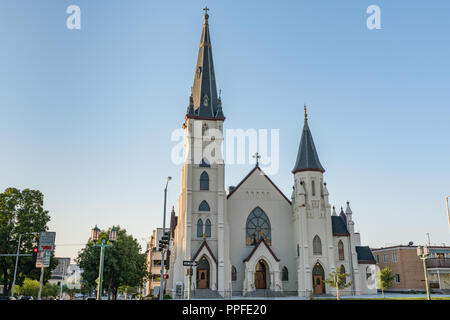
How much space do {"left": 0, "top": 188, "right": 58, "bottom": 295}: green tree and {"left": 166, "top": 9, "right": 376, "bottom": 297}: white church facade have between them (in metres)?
15.8

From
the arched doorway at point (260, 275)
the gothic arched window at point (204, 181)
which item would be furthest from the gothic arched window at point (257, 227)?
the gothic arched window at point (204, 181)

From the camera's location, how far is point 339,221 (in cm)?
5462

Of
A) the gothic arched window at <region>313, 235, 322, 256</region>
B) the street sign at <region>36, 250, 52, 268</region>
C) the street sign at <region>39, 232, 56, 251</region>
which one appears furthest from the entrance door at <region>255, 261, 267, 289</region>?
the street sign at <region>36, 250, 52, 268</region>

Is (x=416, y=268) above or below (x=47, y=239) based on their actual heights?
below

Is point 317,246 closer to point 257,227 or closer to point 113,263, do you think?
point 257,227

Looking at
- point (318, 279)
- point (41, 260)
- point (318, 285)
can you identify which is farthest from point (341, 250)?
point (41, 260)

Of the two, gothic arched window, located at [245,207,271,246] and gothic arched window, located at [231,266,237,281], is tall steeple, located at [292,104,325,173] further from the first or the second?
gothic arched window, located at [231,266,237,281]

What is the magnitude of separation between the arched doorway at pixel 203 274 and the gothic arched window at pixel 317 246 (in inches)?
547

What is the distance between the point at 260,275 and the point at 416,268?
91.2 ft

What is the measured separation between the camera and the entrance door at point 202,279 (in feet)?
153

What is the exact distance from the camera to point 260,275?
49688 millimetres

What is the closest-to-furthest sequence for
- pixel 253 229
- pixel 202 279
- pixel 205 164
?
pixel 202 279 → pixel 205 164 → pixel 253 229

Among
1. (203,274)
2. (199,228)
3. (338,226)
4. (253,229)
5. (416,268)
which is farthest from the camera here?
(416,268)
